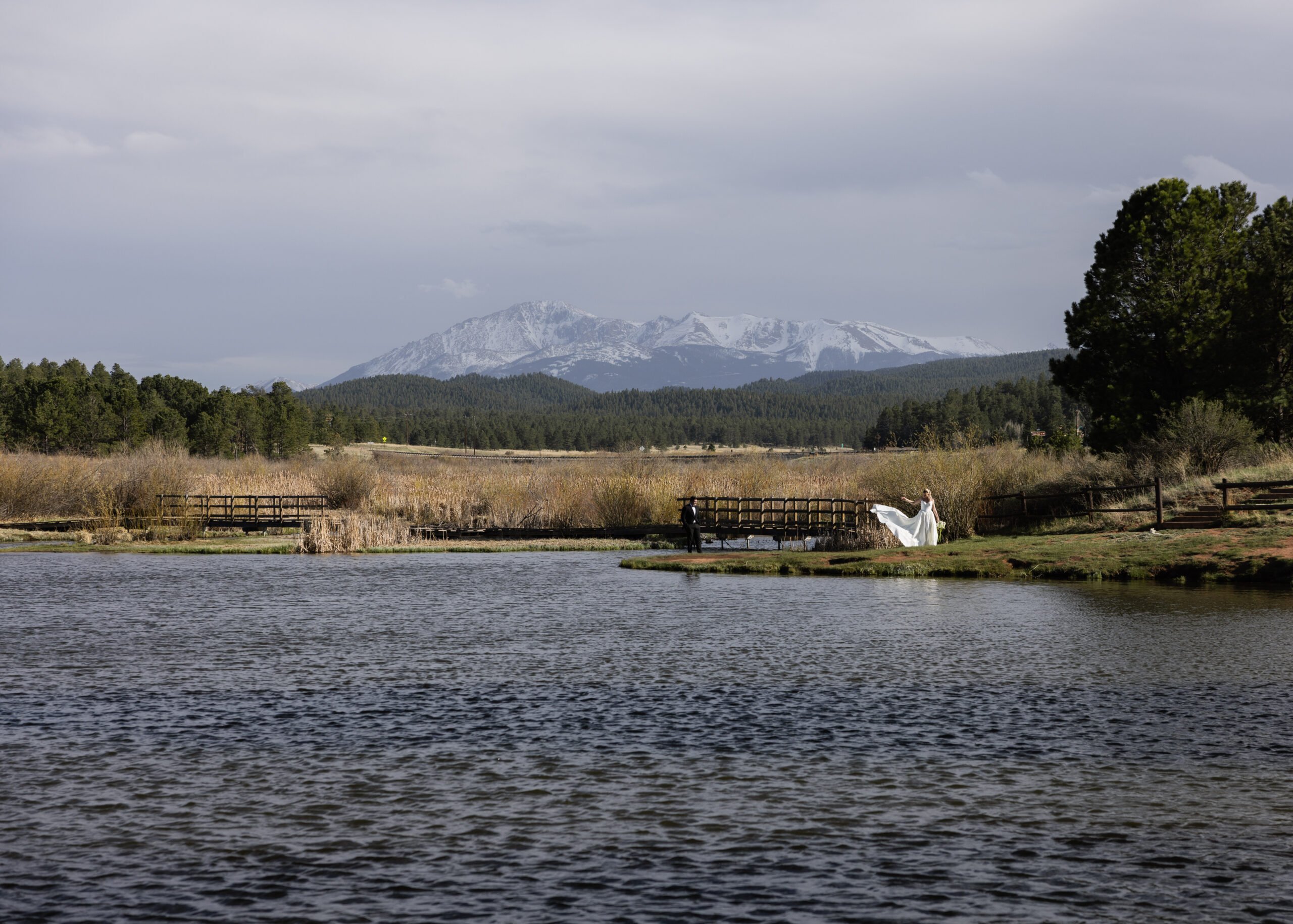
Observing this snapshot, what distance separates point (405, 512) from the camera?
59.7m

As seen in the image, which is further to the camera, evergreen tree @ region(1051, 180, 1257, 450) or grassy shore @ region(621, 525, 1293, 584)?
evergreen tree @ region(1051, 180, 1257, 450)

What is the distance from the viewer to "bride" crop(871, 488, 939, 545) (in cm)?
4012

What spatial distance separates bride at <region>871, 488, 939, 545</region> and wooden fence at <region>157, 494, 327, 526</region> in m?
28.8

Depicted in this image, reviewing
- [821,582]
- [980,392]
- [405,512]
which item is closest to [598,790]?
[821,582]

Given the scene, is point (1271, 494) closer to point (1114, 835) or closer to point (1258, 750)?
point (1258, 750)

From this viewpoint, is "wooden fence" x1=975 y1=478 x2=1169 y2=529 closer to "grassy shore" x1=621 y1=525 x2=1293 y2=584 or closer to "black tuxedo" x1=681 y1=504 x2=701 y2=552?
"grassy shore" x1=621 y1=525 x2=1293 y2=584

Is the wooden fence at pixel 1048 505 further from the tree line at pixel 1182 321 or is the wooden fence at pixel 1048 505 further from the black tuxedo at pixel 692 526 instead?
the black tuxedo at pixel 692 526

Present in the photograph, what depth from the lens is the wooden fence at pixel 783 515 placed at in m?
47.2

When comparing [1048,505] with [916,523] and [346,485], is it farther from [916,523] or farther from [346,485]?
[346,485]

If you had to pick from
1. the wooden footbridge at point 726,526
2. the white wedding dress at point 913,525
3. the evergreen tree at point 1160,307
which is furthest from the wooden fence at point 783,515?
the evergreen tree at point 1160,307

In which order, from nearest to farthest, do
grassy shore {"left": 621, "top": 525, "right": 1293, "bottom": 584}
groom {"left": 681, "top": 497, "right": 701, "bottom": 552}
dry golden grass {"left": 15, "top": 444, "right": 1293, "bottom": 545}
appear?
grassy shore {"left": 621, "top": 525, "right": 1293, "bottom": 584}
groom {"left": 681, "top": 497, "right": 701, "bottom": 552}
dry golden grass {"left": 15, "top": 444, "right": 1293, "bottom": 545}

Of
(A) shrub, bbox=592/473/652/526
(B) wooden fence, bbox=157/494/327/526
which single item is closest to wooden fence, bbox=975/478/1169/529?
(A) shrub, bbox=592/473/652/526

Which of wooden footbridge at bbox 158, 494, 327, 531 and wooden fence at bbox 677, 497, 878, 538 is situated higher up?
wooden footbridge at bbox 158, 494, 327, 531

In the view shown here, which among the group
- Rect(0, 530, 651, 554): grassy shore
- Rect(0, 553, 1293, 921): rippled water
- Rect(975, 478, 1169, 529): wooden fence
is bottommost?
Rect(0, 553, 1293, 921): rippled water
